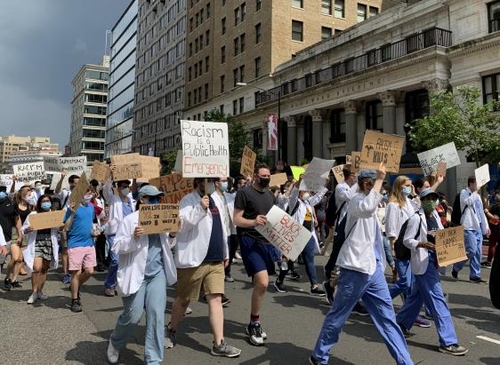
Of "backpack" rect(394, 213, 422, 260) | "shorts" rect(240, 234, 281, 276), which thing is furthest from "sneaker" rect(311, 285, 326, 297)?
"shorts" rect(240, 234, 281, 276)

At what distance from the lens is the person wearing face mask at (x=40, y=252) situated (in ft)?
23.3

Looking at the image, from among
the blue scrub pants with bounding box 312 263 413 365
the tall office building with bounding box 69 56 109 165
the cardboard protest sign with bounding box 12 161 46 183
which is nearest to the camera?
the blue scrub pants with bounding box 312 263 413 365

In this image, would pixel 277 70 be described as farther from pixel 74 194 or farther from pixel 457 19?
pixel 74 194

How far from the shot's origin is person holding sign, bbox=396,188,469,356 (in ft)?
16.3

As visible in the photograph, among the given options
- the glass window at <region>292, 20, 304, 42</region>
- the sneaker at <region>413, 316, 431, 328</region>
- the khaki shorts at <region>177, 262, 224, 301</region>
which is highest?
the glass window at <region>292, 20, 304, 42</region>

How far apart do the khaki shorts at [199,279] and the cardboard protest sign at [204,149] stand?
1.02 m

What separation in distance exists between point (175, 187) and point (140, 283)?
5.03ft

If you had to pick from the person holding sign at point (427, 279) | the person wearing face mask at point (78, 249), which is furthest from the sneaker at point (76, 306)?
the person holding sign at point (427, 279)

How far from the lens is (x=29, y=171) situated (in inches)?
556

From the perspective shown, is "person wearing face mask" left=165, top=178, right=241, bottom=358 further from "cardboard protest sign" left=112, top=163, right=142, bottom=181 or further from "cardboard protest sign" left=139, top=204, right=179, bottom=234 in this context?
"cardboard protest sign" left=112, top=163, right=142, bottom=181

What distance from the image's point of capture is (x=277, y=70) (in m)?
39.6

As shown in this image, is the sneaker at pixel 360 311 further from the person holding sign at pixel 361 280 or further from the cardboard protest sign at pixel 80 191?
the cardboard protest sign at pixel 80 191

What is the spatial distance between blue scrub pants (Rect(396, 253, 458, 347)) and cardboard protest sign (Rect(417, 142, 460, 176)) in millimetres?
5114

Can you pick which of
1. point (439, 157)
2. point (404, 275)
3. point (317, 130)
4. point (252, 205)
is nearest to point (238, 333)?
point (252, 205)
